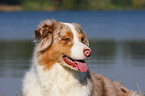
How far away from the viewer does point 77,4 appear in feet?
334

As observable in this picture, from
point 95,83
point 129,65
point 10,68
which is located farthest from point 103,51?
point 95,83

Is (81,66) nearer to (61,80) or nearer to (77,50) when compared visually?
(77,50)

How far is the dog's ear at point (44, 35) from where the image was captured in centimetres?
680

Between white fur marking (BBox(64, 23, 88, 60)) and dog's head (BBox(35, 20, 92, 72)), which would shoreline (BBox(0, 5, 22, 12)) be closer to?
dog's head (BBox(35, 20, 92, 72))

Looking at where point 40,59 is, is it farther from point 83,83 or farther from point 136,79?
point 136,79

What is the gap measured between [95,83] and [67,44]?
136cm

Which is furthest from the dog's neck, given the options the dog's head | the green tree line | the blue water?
the green tree line

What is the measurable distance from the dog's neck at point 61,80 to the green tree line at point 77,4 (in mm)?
89889

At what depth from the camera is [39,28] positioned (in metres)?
6.86

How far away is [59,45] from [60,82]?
29.1 inches

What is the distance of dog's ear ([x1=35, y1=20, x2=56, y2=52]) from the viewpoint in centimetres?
680

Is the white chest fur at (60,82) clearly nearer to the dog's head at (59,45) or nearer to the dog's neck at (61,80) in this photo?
the dog's neck at (61,80)

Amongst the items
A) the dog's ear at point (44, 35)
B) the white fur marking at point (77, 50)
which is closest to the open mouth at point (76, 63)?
the white fur marking at point (77, 50)

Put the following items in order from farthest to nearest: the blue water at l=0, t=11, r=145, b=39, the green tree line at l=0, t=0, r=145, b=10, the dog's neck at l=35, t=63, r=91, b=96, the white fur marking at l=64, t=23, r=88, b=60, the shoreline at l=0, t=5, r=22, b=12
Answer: the shoreline at l=0, t=5, r=22, b=12, the green tree line at l=0, t=0, r=145, b=10, the blue water at l=0, t=11, r=145, b=39, the dog's neck at l=35, t=63, r=91, b=96, the white fur marking at l=64, t=23, r=88, b=60
